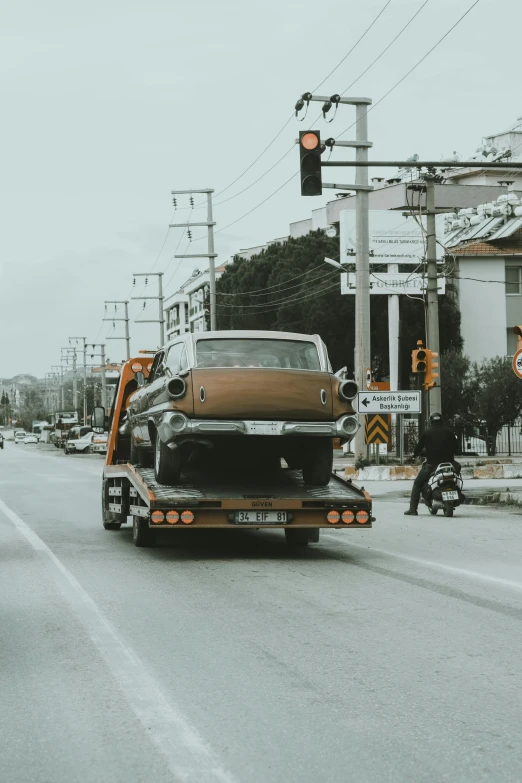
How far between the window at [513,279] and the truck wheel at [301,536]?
173ft

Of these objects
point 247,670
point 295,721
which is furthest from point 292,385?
point 295,721

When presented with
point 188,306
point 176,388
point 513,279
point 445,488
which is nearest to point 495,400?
point 513,279

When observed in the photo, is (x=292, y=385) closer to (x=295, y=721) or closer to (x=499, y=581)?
(x=499, y=581)

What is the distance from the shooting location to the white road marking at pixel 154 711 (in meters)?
5.16

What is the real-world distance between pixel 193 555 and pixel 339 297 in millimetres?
46996

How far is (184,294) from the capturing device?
152 meters

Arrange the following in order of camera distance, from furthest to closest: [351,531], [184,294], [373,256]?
1. [184,294]
2. [373,256]
3. [351,531]

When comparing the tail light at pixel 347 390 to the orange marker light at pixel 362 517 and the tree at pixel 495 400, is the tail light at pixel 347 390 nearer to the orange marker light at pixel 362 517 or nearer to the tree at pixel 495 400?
the orange marker light at pixel 362 517

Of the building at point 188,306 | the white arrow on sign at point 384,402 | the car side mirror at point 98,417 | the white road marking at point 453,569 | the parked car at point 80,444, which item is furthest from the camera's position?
the building at point 188,306

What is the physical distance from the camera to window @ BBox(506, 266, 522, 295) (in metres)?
65.8

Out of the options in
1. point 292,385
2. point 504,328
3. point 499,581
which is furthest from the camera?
point 504,328

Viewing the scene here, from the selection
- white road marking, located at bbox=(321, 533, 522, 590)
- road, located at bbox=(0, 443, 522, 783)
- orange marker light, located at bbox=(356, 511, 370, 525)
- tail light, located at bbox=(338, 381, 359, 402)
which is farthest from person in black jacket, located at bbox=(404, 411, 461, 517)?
orange marker light, located at bbox=(356, 511, 370, 525)

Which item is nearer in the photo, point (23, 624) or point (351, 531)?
point (23, 624)

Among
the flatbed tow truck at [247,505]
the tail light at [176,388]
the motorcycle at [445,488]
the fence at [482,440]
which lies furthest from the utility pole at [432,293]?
the fence at [482,440]
